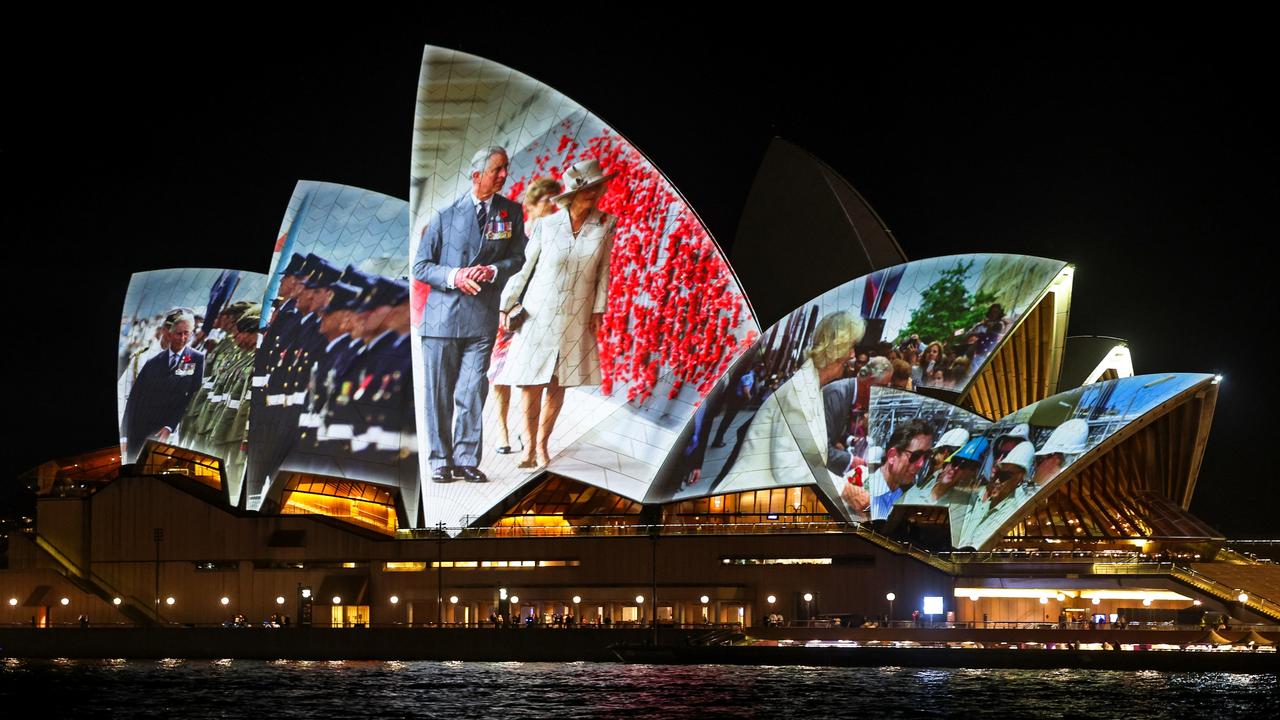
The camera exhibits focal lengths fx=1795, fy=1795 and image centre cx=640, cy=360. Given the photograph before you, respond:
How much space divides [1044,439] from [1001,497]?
2398mm

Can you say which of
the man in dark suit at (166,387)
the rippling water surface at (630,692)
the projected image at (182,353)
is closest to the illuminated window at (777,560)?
the rippling water surface at (630,692)

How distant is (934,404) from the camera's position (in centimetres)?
6116

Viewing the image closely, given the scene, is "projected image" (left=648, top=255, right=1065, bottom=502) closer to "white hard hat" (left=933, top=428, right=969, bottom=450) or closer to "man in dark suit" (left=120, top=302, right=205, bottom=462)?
"white hard hat" (left=933, top=428, right=969, bottom=450)

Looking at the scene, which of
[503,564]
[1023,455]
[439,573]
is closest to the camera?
[1023,455]

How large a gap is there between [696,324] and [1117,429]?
16.2 meters

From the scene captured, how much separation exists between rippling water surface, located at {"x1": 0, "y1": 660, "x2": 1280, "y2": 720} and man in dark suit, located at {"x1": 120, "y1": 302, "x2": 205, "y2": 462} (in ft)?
73.5

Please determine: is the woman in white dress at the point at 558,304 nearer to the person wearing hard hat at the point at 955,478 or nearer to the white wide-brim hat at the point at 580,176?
the white wide-brim hat at the point at 580,176

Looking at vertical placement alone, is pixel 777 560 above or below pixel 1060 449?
below

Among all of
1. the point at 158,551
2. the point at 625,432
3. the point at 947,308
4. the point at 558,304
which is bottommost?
the point at 158,551

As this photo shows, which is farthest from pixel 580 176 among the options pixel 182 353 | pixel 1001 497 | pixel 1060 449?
pixel 182 353

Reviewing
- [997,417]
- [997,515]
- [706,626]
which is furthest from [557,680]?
[997,417]

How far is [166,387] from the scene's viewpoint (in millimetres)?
79500

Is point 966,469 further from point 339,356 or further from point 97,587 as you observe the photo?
point 97,587

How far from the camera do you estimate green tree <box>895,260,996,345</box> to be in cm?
6128
